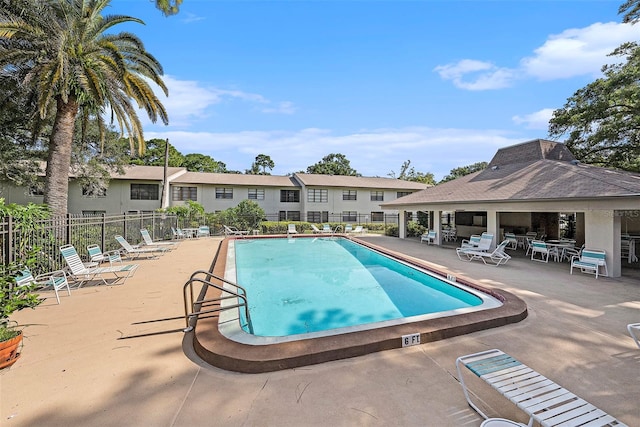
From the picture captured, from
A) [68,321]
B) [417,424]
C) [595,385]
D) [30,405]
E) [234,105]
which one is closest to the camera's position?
[417,424]

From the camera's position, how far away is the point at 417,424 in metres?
2.59

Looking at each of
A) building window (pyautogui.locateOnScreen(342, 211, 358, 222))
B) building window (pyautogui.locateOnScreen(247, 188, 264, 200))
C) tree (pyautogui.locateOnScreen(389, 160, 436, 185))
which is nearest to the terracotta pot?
building window (pyautogui.locateOnScreen(247, 188, 264, 200))

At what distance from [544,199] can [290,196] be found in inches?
879

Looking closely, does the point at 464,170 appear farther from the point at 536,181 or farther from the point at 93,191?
the point at 93,191

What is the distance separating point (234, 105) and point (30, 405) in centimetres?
1827

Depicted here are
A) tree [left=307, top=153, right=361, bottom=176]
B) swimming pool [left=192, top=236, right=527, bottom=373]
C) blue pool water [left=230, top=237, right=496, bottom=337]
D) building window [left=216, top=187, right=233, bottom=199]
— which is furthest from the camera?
tree [left=307, top=153, right=361, bottom=176]

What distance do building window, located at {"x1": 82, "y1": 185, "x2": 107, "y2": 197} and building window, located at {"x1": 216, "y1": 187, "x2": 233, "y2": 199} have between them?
8.95m

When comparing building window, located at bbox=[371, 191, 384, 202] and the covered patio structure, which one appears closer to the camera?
the covered patio structure

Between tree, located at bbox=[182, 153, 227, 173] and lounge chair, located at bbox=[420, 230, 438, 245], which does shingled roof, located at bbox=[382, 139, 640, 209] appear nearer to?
lounge chair, located at bbox=[420, 230, 438, 245]

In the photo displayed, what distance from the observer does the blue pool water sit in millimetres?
6215

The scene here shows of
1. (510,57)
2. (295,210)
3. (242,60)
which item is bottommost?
(295,210)

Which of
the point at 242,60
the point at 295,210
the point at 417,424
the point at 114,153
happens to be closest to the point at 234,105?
the point at 242,60

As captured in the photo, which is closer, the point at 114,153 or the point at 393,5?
the point at 393,5

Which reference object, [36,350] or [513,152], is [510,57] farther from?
[36,350]
